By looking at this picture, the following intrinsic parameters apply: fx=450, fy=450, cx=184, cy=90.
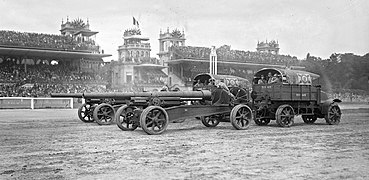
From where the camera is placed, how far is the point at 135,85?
5122cm

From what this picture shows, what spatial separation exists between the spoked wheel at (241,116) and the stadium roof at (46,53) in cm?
3184

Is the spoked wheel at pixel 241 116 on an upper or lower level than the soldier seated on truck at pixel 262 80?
lower

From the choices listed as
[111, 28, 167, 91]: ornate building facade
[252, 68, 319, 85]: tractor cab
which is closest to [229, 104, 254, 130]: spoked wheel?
[252, 68, 319, 85]: tractor cab

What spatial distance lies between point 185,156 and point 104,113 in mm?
8150

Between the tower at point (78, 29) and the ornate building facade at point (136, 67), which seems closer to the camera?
the ornate building facade at point (136, 67)

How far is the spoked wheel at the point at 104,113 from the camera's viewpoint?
15002mm

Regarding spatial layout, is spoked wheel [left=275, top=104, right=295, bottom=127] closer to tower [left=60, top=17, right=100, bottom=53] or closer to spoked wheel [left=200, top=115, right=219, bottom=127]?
spoked wheel [left=200, top=115, right=219, bottom=127]

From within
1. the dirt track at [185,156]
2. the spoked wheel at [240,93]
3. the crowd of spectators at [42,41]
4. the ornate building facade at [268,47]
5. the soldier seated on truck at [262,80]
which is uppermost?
the ornate building facade at [268,47]

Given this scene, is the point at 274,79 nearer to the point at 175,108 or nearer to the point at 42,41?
the point at 175,108

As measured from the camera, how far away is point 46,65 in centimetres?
4559

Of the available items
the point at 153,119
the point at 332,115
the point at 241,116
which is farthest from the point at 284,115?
the point at 153,119

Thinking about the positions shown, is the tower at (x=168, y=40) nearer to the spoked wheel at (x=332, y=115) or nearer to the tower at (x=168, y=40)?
the tower at (x=168, y=40)

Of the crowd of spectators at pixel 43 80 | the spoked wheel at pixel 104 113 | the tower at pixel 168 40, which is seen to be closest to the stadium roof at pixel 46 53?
the crowd of spectators at pixel 43 80

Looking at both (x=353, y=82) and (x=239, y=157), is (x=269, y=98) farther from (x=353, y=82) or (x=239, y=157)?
(x=353, y=82)
